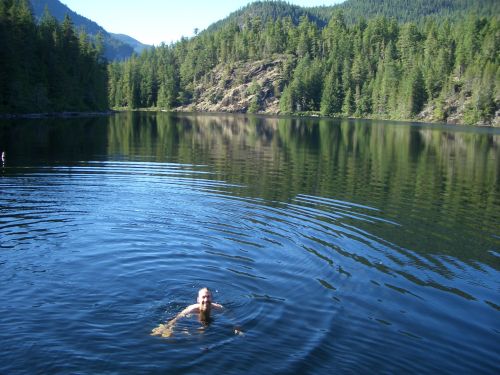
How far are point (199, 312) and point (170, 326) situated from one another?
39.7 inches

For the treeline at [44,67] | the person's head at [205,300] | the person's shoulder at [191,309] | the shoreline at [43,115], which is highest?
the treeline at [44,67]

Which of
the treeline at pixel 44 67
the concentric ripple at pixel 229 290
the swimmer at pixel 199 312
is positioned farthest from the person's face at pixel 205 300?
the treeline at pixel 44 67

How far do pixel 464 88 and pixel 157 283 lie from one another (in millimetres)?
181181

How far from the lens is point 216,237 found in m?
21.7

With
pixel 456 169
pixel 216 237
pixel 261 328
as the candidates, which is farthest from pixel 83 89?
pixel 261 328

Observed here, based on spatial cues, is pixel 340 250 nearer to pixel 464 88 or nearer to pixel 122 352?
pixel 122 352

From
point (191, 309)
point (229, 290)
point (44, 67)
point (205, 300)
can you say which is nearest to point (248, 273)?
point (229, 290)

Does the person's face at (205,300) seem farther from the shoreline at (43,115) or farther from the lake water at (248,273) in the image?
the shoreline at (43,115)

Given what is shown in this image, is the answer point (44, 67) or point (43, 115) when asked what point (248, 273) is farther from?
point (44, 67)

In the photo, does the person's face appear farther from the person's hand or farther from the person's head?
the person's hand

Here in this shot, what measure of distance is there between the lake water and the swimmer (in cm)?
23

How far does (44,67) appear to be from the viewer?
11688 centimetres

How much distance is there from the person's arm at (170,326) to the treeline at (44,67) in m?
94.7

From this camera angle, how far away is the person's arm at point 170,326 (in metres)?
12.6
